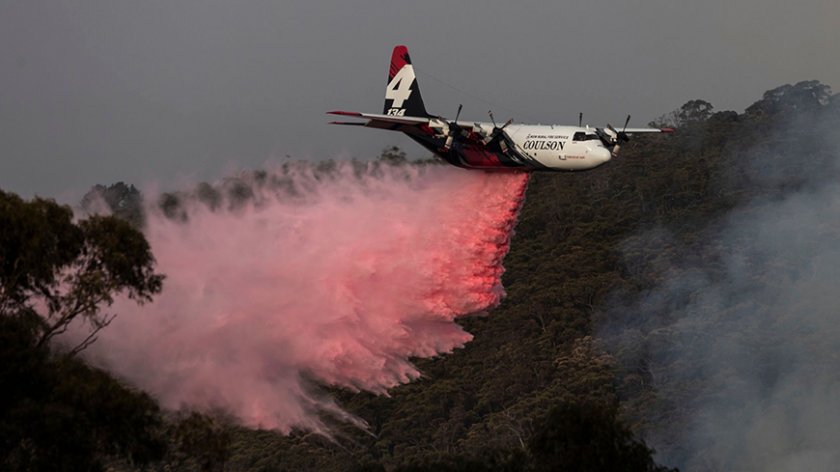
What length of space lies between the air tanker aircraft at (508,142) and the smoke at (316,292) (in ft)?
4.19

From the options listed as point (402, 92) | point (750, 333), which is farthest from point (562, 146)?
point (750, 333)

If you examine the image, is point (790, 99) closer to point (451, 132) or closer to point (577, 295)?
point (577, 295)

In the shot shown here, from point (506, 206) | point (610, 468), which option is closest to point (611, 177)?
point (506, 206)

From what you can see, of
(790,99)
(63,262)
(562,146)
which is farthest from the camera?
(790,99)

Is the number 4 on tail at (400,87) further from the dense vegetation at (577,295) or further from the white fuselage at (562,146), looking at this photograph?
the dense vegetation at (577,295)

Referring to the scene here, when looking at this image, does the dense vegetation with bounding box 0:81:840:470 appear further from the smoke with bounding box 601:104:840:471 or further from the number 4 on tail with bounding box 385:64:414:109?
the number 4 on tail with bounding box 385:64:414:109

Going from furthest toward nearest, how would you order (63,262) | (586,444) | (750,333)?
1. (750,333)
2. (63,262)
3. (586,444)

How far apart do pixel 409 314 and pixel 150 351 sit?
8503mm

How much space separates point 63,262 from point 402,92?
23186mm

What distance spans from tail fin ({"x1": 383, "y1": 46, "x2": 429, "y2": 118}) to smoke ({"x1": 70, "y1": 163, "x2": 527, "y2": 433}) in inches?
97.8

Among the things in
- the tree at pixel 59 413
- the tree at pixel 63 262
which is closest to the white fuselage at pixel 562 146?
the tree at pixel 63 262

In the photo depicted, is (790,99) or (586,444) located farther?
(790,99)

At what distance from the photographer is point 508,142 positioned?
57.8 m

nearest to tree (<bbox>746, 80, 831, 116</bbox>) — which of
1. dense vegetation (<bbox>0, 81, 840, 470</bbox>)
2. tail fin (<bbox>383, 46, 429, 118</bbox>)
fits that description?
dense vegetation (<bbox>0, 81, 840, 470</bbox>)
